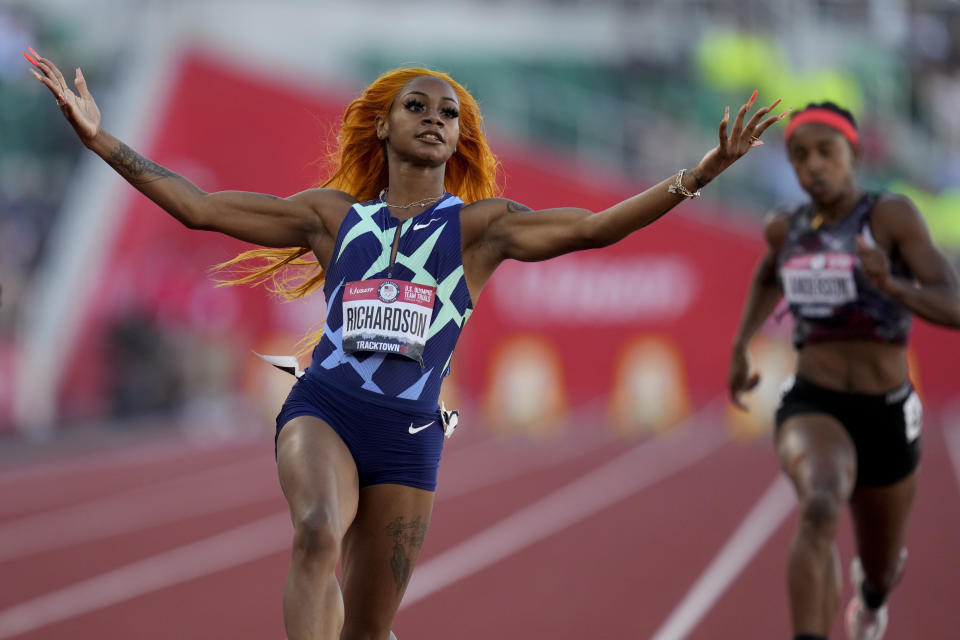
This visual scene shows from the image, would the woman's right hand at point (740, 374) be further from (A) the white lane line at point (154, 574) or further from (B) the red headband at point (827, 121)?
(A) the white lane line at point (154, 574)

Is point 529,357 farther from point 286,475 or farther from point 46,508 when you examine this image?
point 286,475

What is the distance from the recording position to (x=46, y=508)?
968cm

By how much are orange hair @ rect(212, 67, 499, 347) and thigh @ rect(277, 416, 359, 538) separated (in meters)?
0.67

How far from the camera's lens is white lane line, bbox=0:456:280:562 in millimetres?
8500

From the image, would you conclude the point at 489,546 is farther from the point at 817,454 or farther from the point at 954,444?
the point at 954,444

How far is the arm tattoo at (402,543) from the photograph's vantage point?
3623 mm

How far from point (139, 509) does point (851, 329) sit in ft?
21.3

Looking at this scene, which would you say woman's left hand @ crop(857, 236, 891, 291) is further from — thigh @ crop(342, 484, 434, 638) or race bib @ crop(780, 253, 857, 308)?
thigh @ crop(342, 484, 434, 638)

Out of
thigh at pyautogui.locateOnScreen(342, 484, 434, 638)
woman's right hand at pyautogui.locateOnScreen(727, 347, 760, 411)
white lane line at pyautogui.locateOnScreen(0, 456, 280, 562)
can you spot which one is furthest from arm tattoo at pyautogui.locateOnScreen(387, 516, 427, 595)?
white lane line at pyautogui.locateOnScreen(0, 456, 280, 562)

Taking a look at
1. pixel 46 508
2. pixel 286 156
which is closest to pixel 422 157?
pixel 46 508

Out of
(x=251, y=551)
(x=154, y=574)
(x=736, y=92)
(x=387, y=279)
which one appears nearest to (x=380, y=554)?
(x=387, y=279)

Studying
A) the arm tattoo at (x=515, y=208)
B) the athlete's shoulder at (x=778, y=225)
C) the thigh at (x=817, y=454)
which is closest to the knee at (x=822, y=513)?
the thigh at (x=817, y=454)

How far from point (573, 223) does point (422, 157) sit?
0.53 m

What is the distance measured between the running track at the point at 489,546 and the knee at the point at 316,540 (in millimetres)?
2880
